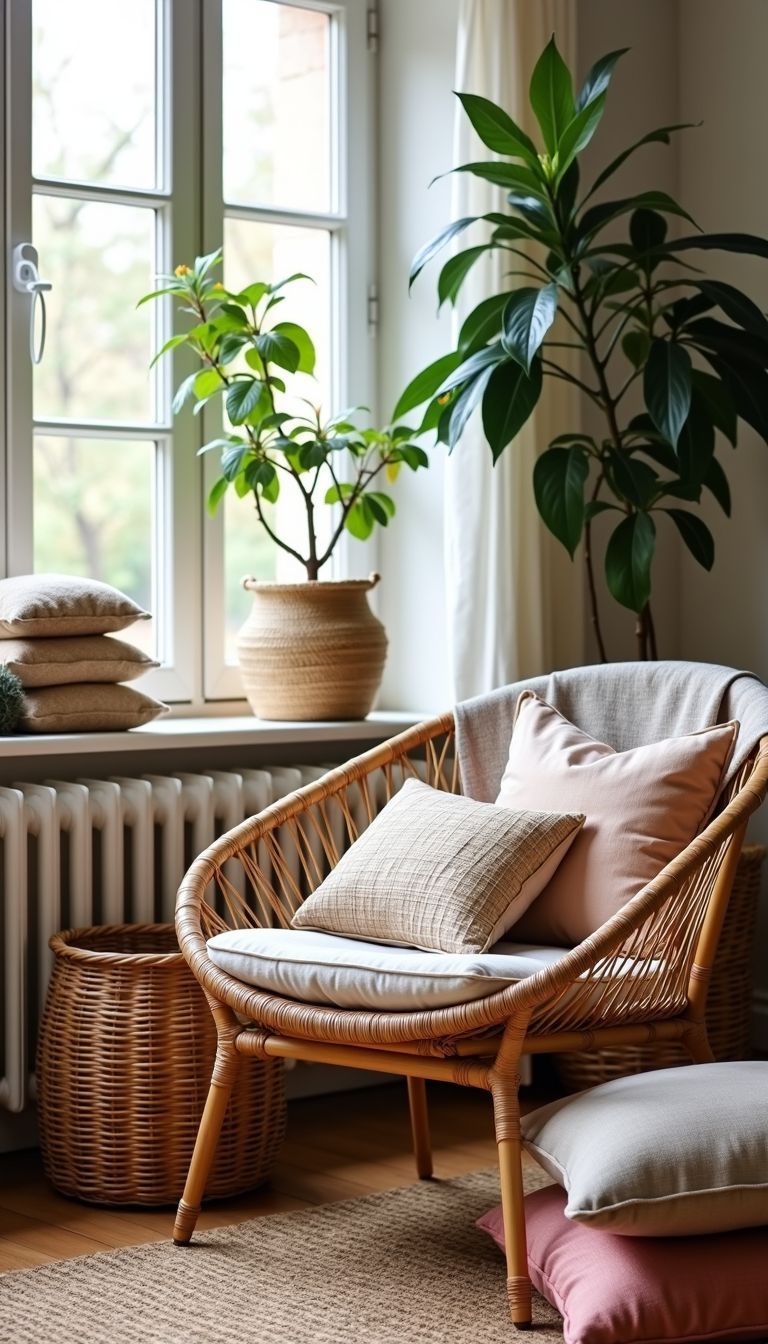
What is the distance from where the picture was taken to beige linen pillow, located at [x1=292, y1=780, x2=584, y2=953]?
2344 mm

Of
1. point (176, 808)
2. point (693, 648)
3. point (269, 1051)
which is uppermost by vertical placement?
point (693, 648)

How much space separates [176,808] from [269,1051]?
716 millimetres

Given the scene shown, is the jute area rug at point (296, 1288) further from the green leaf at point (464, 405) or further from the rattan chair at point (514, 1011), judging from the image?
the green leaf at point (464, 405)

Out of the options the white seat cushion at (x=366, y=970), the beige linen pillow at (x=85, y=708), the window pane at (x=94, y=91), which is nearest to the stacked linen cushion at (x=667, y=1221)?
the white seat cushion at (x=366, y=970)

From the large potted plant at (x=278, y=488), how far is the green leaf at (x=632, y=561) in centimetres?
44

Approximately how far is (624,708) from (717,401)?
0.66m

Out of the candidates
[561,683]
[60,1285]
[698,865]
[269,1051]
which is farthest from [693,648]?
[60,1285]

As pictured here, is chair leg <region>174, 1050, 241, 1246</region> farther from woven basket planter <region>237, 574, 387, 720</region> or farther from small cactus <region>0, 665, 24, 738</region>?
woven basket planter <region>237, 574, 387, 720</region>

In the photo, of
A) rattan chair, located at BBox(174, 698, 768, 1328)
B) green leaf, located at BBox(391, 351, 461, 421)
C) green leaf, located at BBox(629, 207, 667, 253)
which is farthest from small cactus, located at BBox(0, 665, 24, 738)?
green leaf, located at BBox(629, 207, 667, 253)

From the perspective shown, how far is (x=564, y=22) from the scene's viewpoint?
3.39 m

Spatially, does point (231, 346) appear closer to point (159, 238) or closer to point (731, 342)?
point (159, 238)

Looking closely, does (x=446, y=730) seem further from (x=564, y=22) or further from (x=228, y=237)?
(x=564, y=22)

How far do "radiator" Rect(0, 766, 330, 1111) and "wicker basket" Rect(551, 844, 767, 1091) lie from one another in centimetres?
75

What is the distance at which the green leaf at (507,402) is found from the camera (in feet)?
9.61
